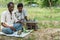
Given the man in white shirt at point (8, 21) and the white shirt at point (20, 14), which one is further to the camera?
the white shirt at point (20, 14)

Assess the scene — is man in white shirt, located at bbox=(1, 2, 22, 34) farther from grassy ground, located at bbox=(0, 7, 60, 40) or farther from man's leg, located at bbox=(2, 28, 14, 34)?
grassy ground, located at bbox=(0, 7, 60, 40)

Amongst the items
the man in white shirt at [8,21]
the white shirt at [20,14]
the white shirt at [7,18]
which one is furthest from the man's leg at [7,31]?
the white shirt at [20,14]

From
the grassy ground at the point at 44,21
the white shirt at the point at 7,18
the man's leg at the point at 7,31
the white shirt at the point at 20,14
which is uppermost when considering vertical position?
the white shirt at the point at 7,18

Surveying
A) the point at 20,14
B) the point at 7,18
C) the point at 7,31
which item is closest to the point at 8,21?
the point at 7,18

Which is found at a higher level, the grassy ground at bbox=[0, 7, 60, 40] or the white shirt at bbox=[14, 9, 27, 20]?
the white shirt at bbox=[14, 9, 27, 20]

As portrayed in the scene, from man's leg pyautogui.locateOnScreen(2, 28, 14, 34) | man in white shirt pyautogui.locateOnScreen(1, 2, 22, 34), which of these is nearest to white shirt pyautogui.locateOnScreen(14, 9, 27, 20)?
man in white shirt pyautogui.locateOnScreen(1, 2, 22, 34)

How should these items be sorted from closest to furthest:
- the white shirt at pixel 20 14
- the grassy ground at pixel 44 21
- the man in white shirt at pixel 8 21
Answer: the man in white shirt at pixel 8 21 → the grassy ground at pixel 44 21 → the white shirt at pixel 20 14

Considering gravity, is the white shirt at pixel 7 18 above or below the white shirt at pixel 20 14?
above

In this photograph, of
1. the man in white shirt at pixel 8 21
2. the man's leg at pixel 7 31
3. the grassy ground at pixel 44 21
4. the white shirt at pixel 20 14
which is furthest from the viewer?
the white shirt at pixel 20 14

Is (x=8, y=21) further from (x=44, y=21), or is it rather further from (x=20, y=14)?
(x=44, y=21)

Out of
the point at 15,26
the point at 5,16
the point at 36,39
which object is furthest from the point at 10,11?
the point at 36,39

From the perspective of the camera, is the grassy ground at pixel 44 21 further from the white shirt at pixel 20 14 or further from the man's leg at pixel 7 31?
the white shirt at pixel 20 14

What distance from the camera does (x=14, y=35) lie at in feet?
18.6

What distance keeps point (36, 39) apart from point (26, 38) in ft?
1.00
